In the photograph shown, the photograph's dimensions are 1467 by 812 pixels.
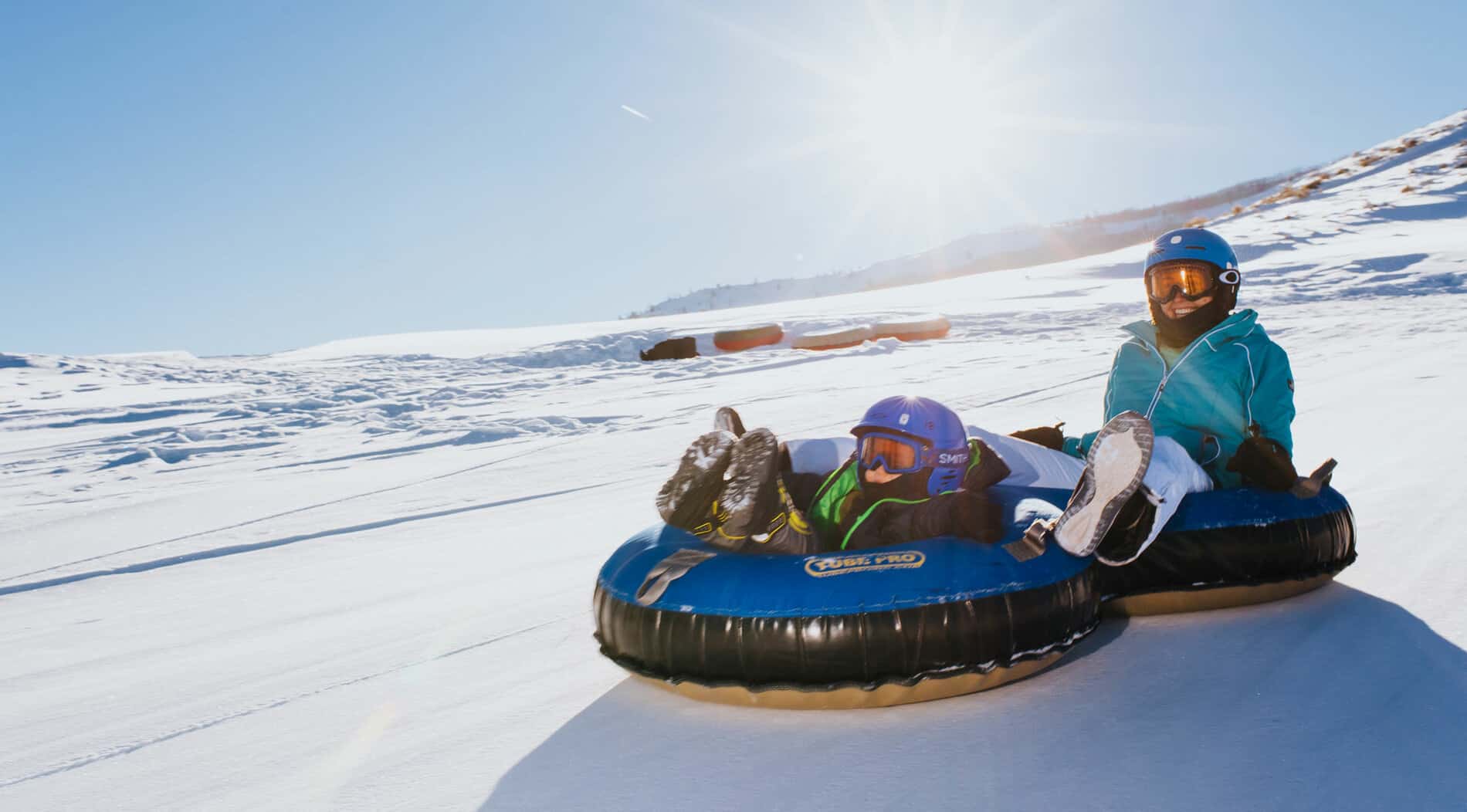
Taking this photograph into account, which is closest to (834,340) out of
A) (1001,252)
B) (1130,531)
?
(1130,531)

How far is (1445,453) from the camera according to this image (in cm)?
595

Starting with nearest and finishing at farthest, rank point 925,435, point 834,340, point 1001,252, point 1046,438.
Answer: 1. point 925,435
2. point 1046,438
3. point 834,340
4. point 1001,252

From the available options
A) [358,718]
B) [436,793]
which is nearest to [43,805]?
[358,718]

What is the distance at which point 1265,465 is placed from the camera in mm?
3793

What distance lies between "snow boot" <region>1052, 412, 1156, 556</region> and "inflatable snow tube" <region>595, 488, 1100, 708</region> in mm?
89

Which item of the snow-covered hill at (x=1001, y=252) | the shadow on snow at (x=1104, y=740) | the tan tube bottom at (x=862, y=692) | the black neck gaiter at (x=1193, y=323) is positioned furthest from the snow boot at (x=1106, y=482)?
the snow-covered hill at (x=1001, y=252)

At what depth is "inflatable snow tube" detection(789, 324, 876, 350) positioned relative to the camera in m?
17.9

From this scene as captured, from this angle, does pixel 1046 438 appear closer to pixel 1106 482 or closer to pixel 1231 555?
pixel 1231 555

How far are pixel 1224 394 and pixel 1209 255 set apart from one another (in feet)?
2.07

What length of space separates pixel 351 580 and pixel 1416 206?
96.6 feet

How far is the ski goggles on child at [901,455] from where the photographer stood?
→ 354 cm

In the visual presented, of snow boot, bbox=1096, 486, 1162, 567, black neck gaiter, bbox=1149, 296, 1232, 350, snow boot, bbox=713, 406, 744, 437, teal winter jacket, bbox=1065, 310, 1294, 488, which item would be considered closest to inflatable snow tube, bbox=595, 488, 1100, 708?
snow boot, bbox=1096, 486, 1162, 567

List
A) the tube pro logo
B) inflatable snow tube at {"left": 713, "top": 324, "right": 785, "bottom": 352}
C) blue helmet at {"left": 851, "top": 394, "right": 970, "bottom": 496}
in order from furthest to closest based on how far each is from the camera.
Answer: inflatable snow tube at {"left": 713, "top": 324, "right": 785, "bottom": 352}, blue helmet at {"left": 851, "top": 394, "right": 970, "bottom": 496}, the tube pro logo

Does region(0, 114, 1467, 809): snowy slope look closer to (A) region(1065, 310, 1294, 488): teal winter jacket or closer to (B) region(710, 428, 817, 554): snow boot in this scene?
(B) region(710, 428, 817, 554): snow boot
